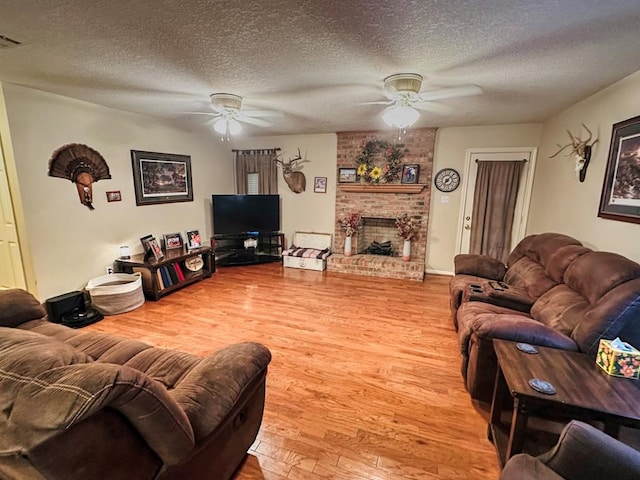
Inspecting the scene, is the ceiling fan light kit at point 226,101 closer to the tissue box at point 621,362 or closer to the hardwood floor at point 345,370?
the hardwood floor at point 345,370

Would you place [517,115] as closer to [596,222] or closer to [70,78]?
[596,222]

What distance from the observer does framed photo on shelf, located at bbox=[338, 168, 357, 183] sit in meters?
5.29

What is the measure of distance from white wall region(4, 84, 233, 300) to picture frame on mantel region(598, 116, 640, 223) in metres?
5.22

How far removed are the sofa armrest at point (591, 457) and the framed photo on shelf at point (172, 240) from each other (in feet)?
15.7

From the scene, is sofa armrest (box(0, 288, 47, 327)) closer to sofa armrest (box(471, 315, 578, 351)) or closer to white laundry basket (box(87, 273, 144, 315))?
white laundry basket (box(87, 273, 144, 315))

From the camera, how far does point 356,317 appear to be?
347 cm

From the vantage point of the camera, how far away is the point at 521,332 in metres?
1.94

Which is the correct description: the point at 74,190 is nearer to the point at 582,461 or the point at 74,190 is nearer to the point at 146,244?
the point at 146,244

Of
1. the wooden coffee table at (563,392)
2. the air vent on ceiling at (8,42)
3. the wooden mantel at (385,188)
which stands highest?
the air vent on ceiling at (8,42)

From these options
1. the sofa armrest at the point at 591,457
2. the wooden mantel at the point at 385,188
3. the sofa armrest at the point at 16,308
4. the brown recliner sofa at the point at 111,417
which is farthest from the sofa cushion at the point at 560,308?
the sofa armrest at the point at 16,308

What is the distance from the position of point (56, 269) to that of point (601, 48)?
16.9 ft

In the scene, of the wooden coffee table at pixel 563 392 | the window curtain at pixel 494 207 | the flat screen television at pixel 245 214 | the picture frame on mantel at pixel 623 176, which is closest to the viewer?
the wooden coffee table at pixel 563 392

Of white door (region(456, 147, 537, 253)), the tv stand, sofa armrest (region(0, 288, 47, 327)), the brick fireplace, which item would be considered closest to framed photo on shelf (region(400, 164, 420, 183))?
the brick fireplace

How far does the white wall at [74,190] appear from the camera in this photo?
3012mm
